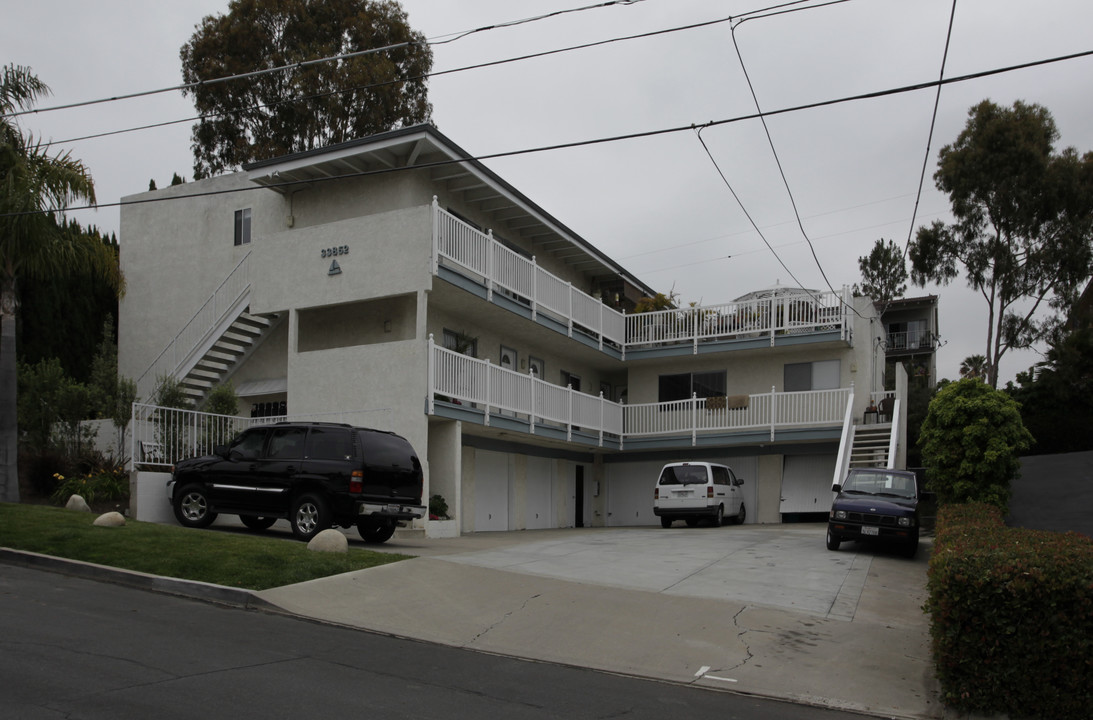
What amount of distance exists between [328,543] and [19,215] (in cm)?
942

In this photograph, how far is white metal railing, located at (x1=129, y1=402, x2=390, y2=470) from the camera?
61.1 ft

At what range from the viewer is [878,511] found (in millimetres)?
16922

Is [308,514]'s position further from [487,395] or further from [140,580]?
[487,395]

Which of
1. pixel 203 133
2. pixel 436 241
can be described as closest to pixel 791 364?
pixel 436 241

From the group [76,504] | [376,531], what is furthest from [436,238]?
[76,504]

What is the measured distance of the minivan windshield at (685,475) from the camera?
2416 cm

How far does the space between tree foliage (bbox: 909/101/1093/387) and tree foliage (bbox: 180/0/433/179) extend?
75.3 ft

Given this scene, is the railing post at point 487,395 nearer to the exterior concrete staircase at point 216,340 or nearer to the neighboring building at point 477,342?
the neighboring building at point 477,342

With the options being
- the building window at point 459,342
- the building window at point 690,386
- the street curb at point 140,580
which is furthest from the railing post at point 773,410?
the street curb at point 140,580

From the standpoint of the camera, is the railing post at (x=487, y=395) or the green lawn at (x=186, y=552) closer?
the green lawn at (x=186, y=552)

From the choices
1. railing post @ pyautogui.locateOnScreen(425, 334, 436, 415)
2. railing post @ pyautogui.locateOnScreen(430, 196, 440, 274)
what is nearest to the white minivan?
railing post @ pyautogui.locateOnScreen(425, 334, 436, 415)

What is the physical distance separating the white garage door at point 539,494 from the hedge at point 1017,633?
18598 mm

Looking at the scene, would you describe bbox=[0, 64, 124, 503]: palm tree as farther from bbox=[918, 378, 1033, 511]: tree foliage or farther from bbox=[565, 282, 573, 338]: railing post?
bbox=[918, 378, 1033, 511]: tree foliage

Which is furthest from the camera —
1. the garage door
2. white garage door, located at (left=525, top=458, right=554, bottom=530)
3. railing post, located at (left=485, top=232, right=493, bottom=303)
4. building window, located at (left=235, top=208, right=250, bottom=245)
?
the garage door
